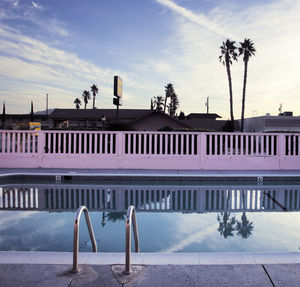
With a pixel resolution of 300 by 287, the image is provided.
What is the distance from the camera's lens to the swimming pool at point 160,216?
446 centimetres

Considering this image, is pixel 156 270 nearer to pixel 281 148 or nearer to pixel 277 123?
pixel 281 148

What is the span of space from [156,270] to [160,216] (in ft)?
9.55

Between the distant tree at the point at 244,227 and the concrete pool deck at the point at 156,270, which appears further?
the distant tree at the point at 244,227

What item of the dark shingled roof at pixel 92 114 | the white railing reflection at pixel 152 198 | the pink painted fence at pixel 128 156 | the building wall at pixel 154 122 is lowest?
the white railing reflection at pixel 152 198

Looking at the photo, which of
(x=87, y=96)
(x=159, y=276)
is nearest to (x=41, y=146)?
(x=159, y=276)

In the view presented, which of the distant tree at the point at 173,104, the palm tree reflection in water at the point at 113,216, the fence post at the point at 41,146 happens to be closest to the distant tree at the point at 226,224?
the palm tree reflection in water at the point at 113,216

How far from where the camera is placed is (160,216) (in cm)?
574

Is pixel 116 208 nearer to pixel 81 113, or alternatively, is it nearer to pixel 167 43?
pixel 167 43

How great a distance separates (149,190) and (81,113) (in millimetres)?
51780

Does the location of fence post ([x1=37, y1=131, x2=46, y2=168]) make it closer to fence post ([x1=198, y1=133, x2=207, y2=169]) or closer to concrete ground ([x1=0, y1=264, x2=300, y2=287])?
fence post ([x1=198, y1=133, x2=207, y2=169])

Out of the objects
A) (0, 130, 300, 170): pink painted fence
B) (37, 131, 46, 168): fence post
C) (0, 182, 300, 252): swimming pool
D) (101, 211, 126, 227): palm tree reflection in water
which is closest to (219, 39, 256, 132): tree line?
(0, 130, 300, 170): pink painted fence

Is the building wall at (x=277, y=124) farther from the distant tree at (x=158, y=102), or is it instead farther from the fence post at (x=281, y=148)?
the distant tree at (x=158, y=102)

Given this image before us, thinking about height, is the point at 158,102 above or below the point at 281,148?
above

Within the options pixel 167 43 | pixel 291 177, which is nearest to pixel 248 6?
pixel 167 43
